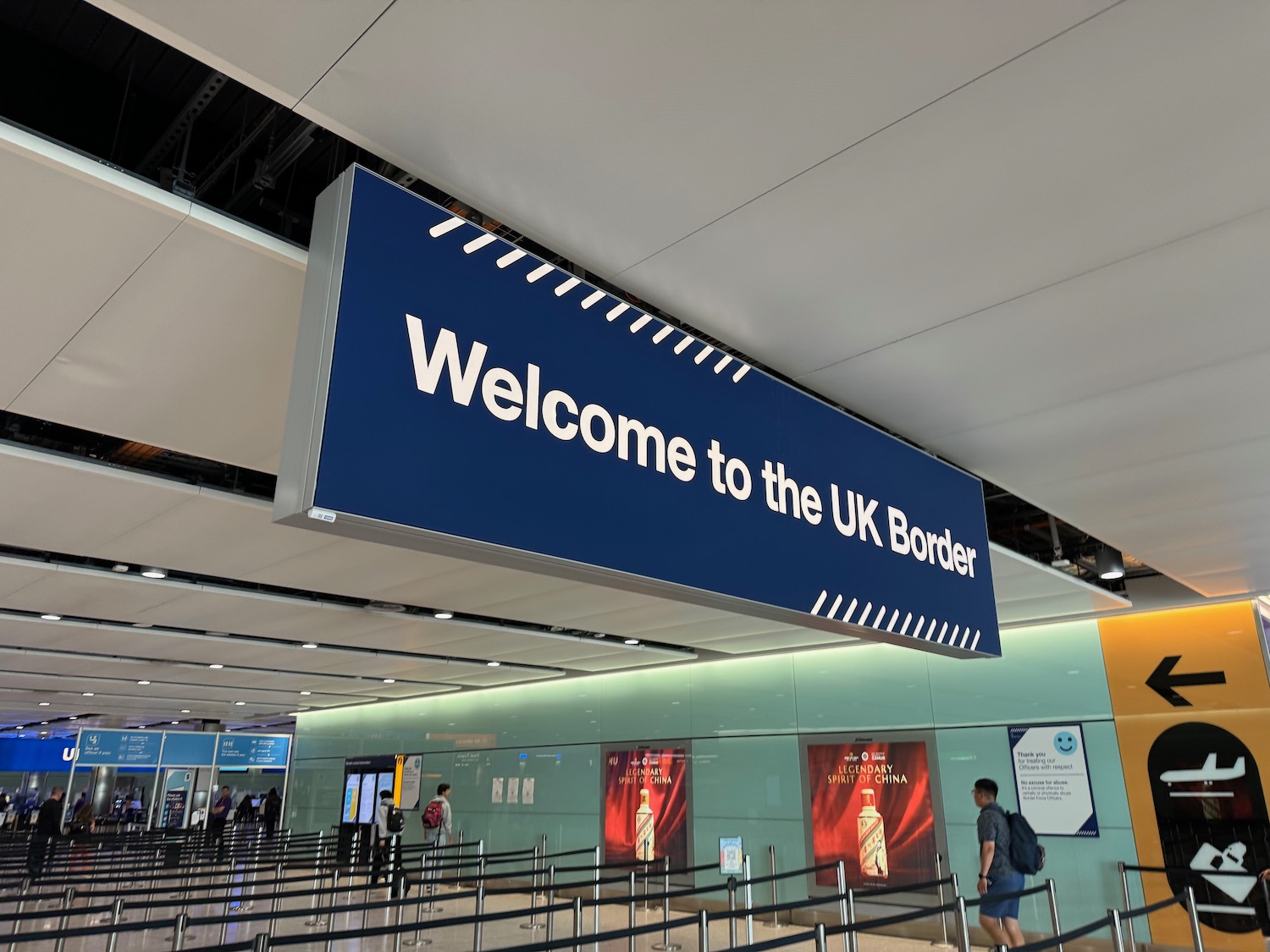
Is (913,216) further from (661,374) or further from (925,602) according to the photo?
(925,602)

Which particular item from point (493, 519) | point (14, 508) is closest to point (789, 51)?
point (493, 519)

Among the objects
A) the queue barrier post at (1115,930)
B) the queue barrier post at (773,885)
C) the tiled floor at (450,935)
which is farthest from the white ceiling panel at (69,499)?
the queue barrier post at (773,885)

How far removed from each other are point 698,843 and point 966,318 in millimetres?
10144

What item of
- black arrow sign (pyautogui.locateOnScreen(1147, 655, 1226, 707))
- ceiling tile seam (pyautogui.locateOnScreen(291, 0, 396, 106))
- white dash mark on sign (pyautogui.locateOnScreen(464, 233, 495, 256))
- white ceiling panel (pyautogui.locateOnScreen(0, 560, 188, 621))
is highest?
ceiling tile seam (pyautogui.locateOnScreen(291, 0, 396, 106))

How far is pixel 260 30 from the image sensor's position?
1883 millimetres

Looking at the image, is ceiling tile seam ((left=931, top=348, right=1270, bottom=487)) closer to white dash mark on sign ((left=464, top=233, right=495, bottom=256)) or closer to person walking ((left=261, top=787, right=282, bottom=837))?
white dash mark on sign ((left=464, top=233, right=495, bottom=256))

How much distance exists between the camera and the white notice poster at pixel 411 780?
640 inches

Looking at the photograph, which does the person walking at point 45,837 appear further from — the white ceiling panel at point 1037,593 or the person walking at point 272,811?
the white ceiling panel at point 1037,593

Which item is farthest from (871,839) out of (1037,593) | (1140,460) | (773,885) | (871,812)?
(1140,460)

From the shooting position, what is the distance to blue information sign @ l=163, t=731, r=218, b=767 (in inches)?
894

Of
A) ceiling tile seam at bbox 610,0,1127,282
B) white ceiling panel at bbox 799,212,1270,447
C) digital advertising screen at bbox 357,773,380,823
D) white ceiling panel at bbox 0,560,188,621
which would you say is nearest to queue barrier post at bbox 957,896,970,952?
white ceiling panel at bbox 799,212,1270,447

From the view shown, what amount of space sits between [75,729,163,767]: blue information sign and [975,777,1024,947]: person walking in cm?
2144

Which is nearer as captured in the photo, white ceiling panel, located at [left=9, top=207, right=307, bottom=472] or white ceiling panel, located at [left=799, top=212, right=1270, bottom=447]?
white ceiling panel, located at [left=9, top=207, right=307, bottom=472]

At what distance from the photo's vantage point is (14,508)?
5.28 metres
